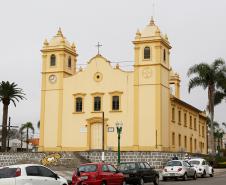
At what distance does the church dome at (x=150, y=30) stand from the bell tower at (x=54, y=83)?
9.82 meters

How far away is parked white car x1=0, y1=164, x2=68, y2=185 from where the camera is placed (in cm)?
1870

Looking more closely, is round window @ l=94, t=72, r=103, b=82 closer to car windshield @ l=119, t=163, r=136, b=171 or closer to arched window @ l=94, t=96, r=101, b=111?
arched window @ l=94, t=96, r=101, b=111

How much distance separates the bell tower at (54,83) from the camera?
58.9m

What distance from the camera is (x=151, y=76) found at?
182ft

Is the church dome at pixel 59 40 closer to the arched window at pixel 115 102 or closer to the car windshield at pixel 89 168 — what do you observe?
the arched window at pixel 115 102

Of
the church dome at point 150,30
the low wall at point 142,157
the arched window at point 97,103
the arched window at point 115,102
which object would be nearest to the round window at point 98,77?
the arched window at point 97,103

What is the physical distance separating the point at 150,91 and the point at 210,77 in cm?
791

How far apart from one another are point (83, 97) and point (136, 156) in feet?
40.5

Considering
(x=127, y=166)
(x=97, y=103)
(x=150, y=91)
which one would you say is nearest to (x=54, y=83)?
(x=97, y=103)

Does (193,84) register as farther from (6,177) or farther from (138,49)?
(6,177)

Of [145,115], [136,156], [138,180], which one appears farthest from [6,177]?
[145,115]

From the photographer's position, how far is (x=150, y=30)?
186 feet

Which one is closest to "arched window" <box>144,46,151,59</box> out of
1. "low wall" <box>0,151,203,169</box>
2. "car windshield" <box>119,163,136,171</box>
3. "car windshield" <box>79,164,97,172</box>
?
"low wall" <box>0,151,203,169</box>

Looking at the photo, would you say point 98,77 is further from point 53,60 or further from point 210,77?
point 210,77
